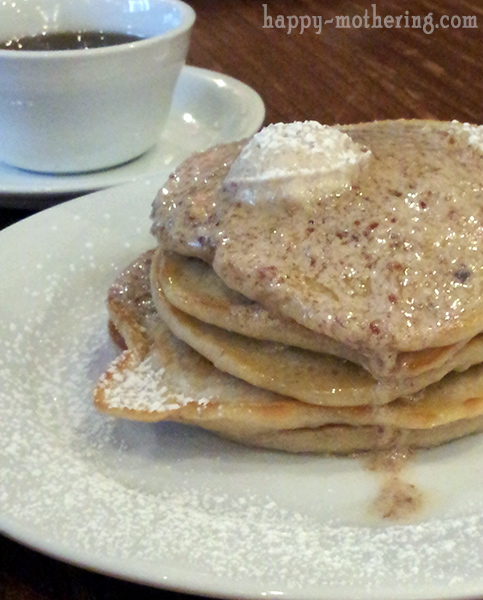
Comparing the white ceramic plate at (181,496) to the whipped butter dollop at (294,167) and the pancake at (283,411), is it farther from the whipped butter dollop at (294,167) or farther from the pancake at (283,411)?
the whipped butter dollop at (294,167)

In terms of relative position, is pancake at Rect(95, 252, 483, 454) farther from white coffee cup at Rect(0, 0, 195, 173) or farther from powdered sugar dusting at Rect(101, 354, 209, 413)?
white coffee cup at Rect(0, 0, 195, 173)

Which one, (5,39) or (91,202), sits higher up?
(5,39)

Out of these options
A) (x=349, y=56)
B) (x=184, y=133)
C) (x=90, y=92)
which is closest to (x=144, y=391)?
(x=90, y=92)

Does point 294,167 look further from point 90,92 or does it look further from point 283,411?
point 90,92

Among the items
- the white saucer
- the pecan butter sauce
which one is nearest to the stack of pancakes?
the pecan butter sauce

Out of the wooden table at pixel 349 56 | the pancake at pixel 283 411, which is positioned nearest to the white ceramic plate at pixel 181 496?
the pancake at pixel 283 411

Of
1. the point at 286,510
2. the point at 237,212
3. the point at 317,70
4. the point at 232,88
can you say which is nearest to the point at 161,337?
the point at 237,212

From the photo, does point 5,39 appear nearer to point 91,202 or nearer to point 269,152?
point 91,202
